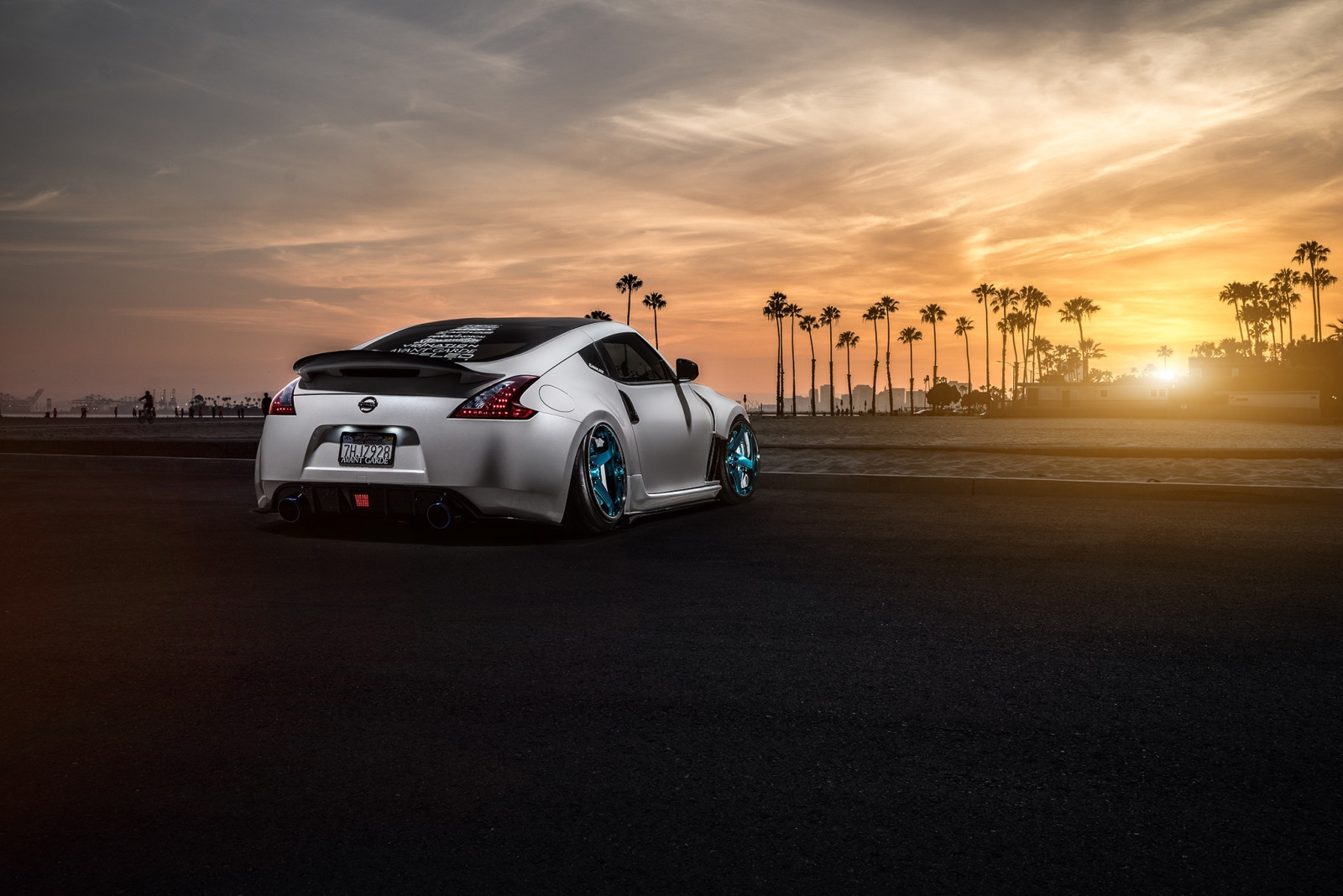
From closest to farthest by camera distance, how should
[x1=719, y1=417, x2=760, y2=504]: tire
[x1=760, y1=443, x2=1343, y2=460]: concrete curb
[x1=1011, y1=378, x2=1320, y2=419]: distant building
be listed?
Result: [x1=719, y1=417, x2=760, y2=504]: tire → [x1=760, y1=443, x2=1343, y2=460]: concrete curb → [x1=1011, y1=378, x2=1320, y2=419]: distant building

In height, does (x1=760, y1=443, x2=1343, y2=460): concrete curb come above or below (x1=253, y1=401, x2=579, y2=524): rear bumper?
below

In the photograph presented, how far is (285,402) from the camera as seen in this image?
773 cm

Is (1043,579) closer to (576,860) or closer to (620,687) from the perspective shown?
(620,687)

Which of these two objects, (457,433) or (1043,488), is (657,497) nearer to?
(457,433)

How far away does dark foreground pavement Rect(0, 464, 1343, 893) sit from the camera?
8.31 ft

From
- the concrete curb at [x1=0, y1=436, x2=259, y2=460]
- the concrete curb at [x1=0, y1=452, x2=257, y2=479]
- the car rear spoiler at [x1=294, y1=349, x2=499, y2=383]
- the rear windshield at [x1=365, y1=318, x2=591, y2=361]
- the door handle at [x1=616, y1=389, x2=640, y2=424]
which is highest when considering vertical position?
the rear windshield at [x1=365, y1=318, x2=591, y2=361]

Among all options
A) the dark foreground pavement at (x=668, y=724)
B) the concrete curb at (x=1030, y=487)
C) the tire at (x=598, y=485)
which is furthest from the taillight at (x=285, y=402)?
the concrete curb at (x=1030, y=487)

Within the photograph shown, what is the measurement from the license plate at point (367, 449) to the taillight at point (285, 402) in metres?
0.48

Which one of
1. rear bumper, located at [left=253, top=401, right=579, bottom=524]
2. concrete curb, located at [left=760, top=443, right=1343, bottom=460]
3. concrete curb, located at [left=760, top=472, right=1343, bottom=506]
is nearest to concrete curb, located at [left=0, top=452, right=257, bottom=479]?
concrete curb, located at [left=760, top=472, right=1343, bottom=506]

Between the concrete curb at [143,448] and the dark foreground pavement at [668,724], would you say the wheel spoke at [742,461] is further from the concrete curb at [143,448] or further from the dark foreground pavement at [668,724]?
the concrete curb at [143,448]

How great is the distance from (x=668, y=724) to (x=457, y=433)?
13.5 ft

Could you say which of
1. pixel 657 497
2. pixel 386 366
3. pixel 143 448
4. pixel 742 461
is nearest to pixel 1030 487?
pixel 742 461

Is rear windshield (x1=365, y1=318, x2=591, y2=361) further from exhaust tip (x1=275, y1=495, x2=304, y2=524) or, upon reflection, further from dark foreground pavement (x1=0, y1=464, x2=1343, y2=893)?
dark foreground pavement (x1=0, y1=464, x2=1343, y2=893)

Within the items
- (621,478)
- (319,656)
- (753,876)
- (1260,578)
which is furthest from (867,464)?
(753,876)
